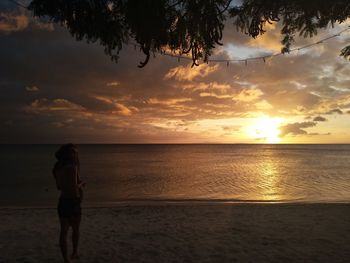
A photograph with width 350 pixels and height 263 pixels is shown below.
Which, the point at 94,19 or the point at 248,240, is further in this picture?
the point at 248,240

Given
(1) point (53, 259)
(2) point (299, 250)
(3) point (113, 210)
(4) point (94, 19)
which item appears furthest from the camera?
(3) point (113, 210)

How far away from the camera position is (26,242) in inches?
351

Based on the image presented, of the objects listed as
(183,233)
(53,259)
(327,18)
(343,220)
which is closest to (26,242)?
(53,259)

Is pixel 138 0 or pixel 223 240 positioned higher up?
pixel 138 0

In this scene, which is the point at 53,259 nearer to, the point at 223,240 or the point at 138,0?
the point at 223,240

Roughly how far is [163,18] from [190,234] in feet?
20.5

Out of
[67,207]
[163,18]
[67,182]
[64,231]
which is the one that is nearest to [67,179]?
[67,182]

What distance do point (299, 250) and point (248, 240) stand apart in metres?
1.31

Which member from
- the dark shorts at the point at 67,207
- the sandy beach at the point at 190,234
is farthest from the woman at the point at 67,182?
the sandy beach at the point at 190,234

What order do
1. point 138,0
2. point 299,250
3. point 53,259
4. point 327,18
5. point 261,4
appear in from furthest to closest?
point 299,250, point 53,259, point 327,18, point 261,4, point 138,0

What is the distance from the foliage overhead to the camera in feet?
16.1

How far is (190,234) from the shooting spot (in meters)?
9.60

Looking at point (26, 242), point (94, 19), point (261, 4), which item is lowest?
point (26, 242)

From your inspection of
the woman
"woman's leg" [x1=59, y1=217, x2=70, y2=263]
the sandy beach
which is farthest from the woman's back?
the sandy beach
